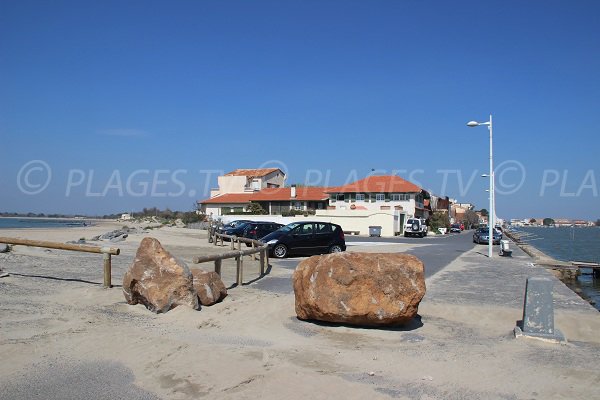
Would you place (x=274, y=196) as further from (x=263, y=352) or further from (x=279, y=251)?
(x=263, y=352)

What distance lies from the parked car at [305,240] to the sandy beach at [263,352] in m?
10.5

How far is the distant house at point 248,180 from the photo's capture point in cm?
7944

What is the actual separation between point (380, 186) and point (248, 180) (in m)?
20.4

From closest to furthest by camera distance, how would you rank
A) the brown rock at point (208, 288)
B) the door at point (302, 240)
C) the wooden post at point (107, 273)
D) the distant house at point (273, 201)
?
the brown rock at point (208, 288) < the wooden post at point (107, 273) < the door at point (302, 240) < the distant house at point (273, 201)

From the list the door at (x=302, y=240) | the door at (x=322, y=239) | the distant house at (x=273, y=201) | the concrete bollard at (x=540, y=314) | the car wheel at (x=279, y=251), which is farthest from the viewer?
the distant house at (x=273, y=201)

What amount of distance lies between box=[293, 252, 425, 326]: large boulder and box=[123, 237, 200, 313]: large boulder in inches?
85.6

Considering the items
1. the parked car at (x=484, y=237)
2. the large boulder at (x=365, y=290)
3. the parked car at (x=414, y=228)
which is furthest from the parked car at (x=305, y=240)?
the parked car at (x=414, y=228)

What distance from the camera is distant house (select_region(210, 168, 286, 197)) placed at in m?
79.4

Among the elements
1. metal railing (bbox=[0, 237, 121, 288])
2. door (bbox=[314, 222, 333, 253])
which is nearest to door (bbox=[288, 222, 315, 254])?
door (bbox=[314, 222, 333, 253])

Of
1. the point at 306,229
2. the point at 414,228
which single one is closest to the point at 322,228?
the point at 306,229

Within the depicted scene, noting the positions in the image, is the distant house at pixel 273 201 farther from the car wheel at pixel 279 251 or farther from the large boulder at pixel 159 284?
the large boulder at pixel 159 284

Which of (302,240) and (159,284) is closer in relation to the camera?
(159,284)

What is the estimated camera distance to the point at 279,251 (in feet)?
70.9

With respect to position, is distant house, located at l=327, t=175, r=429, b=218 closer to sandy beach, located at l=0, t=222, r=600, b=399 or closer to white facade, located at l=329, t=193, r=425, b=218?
white facade, located at l=329, t=193, r=425, b=218
